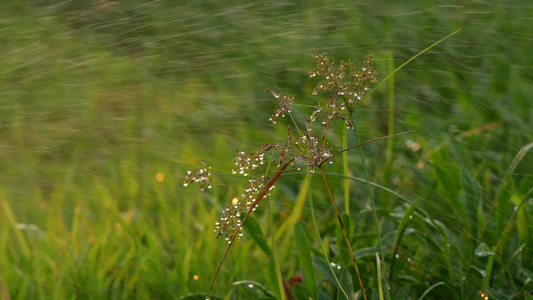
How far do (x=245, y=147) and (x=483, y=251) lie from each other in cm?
104

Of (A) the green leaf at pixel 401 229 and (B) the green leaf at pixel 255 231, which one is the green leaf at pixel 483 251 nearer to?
(A) the green leaf at pixel 401 229

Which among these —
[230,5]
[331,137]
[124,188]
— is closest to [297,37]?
[230,5]

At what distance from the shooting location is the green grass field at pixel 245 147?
5.73 ft

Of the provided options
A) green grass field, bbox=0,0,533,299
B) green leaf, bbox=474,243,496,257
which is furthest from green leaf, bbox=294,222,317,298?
green leaf, bbox=474,243,496,257

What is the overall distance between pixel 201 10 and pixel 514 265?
2388mm

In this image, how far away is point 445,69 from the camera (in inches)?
108

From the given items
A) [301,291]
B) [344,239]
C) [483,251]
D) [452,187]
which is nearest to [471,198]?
[452,187]

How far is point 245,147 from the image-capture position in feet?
8.07

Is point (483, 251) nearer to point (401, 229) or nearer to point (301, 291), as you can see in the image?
point (401, 229)

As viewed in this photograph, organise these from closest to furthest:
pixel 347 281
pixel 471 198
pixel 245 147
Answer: pixel 347 281, pixel 471 198, pixel 245 147

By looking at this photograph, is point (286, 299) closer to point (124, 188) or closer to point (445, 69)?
point (124, 188)

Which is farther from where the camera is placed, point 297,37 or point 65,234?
point 297,37

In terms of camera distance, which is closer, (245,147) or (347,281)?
(347,281)

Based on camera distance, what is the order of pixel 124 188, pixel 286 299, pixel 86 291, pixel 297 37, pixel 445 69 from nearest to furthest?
pixel 286 299 → pixel 86 291 → pixel 124 188 → pixel 445 69 → pixel 297 37
